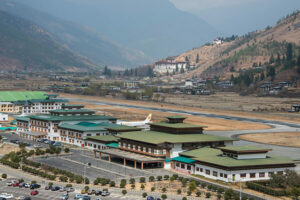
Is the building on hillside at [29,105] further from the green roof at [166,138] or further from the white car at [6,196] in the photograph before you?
the white car at [6,196]

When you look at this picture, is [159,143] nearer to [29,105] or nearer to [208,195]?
[208,195]

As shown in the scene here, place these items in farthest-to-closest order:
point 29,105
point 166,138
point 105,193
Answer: point 29,105 → point 166,138 → point 105,193

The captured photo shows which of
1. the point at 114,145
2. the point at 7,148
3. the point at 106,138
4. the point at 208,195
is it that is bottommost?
the point at 208,195

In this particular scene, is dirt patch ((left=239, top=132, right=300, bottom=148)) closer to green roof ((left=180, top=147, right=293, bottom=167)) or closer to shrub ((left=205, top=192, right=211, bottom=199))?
green roof ((left=180, top=147, right=293, bottom=167))

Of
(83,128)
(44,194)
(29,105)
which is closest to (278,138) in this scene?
(83,128)

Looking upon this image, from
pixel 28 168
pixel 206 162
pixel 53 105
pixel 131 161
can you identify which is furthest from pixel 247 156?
pixel 53 105

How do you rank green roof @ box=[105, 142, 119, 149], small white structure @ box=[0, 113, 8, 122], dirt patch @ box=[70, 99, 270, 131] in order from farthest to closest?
small white structure @ box=[0, 113, 8, 122]
dirt patch @ box=[70, 99, 270, 131]
green roof @ box=[105, 142, 119, 149]

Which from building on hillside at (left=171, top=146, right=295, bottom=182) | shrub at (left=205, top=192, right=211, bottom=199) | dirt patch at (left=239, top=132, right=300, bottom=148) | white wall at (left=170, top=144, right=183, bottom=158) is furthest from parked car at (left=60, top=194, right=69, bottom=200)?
dirt patch at (left=239, top=132, right=300, bottom=148)
